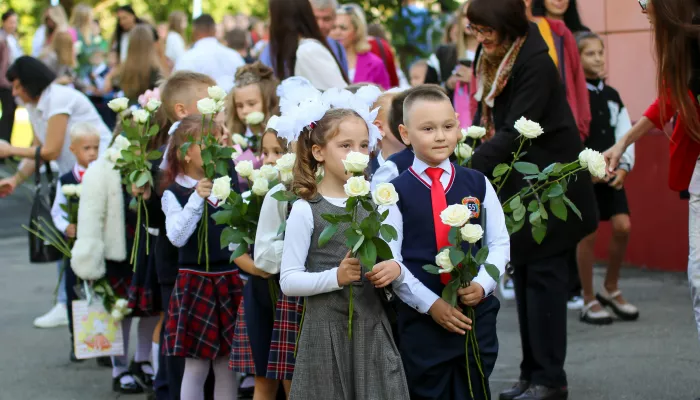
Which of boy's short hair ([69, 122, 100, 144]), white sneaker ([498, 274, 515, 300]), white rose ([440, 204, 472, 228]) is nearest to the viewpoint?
white rose ([440, 204, 472, 228])

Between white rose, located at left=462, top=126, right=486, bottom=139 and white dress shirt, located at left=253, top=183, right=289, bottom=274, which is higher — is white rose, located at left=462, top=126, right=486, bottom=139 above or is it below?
above

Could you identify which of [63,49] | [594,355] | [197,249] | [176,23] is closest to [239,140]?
[197,249]

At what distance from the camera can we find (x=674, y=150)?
525 cm

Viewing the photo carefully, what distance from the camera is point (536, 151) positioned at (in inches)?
225

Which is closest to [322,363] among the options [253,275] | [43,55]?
[253,275]

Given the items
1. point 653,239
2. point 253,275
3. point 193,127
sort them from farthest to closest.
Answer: point 653,239, point 193,127, point 253,275

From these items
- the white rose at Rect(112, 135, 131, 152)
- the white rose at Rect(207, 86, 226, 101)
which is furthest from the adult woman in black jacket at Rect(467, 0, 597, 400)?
the white rose at Rect(112, 135, 131, 152)

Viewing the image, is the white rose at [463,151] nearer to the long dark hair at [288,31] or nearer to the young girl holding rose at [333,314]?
the young girl holding rose at [333,314]

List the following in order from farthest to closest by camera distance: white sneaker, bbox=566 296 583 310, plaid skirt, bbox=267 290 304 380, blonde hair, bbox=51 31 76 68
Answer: blonde hair, bbox=51 31 76 68 → white sneaker, bbox=566 296 583 310 → plaid skirt, bbox=267 290 304 380

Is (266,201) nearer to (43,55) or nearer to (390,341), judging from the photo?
(390,341)

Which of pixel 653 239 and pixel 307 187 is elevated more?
pixel 307 187

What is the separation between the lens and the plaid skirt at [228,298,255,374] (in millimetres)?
5283

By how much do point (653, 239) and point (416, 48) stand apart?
3.92 m

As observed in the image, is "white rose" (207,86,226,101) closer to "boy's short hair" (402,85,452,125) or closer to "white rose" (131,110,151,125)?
"white rose" (131,110,151,125)
